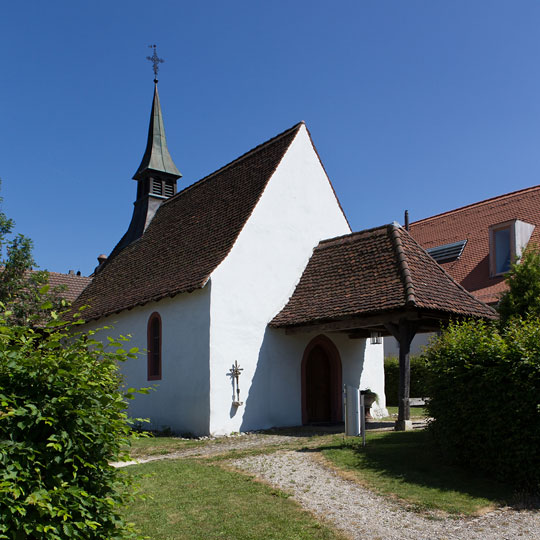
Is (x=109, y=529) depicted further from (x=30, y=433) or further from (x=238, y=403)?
(x=238, y=403)

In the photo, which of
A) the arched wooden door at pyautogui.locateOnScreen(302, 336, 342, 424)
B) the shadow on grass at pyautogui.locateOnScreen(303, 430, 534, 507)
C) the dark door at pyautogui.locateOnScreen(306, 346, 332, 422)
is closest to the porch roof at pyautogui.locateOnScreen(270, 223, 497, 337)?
the arched wooden door at pyautogui.locateOnScreen(302, 336, 342, 424)

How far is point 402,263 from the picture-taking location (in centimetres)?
1423

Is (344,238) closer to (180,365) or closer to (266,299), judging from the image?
(266,299)

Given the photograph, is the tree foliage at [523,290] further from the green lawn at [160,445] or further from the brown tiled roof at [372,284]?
the green lawn at [160,445]

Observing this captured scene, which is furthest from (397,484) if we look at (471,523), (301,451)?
(301,451)

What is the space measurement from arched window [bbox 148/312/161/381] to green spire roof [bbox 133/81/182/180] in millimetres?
9516

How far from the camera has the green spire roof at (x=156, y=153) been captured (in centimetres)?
2531

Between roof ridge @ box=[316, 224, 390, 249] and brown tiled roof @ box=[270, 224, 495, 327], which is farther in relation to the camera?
roof ridge @ box=[316, 224, 390, 249]

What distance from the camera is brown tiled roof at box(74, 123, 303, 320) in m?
16.7

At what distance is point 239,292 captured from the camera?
51.9 ft

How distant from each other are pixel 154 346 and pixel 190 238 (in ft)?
12.2

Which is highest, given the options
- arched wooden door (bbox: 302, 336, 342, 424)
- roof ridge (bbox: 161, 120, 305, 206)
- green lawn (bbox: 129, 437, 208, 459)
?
roof ridge (bbox: 161, 120, 305, 206)

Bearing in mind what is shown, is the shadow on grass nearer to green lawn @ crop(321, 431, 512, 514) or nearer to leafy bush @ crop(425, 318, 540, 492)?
green lawn @ crop(321, 431, 512, 514)

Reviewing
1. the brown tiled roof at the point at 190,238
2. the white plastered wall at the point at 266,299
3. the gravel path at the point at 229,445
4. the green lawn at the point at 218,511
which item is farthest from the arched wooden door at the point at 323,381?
the green lawn at the point at 218,511
